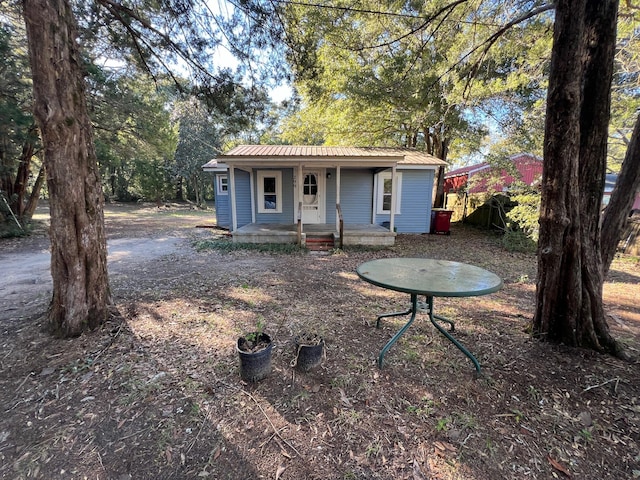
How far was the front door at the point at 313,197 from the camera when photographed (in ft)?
32.5

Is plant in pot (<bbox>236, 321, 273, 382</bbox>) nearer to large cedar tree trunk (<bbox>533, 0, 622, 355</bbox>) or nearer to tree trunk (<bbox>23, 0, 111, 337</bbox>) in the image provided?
tree trunk (<bbox>23, 0, 111, 337</bbox>)

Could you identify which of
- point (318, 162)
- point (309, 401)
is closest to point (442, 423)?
point (309, 401)

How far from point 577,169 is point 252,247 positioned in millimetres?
6842

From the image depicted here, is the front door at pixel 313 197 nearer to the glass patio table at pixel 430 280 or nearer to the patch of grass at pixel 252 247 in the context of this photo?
the patch of grass at pixel 252 247

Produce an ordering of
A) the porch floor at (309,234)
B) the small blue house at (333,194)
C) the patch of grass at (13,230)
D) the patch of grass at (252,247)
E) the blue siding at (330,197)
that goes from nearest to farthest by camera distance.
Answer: the patch of grass at (252,247) → the porch floor at (309,234) → the patch of grass at (13,230) → the small blue house at (333,194) → the blue siding at (330,197)

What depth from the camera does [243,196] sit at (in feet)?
33.3

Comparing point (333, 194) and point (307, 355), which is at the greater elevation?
point (333, 194)

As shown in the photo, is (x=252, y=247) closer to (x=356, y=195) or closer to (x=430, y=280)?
(x=356, y=195)

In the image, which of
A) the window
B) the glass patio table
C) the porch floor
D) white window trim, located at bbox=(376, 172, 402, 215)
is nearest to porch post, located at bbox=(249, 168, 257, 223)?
the porch floor

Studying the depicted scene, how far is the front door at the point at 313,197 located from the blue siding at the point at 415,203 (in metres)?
2.20

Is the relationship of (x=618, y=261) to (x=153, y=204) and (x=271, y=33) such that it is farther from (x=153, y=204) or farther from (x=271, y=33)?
(x=153, y=204)

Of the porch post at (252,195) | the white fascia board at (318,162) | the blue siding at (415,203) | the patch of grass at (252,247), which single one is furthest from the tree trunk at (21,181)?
the blue siding at (415,203)

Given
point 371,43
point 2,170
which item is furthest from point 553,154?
point 2,170

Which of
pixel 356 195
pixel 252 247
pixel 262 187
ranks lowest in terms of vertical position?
pixel 252 247
